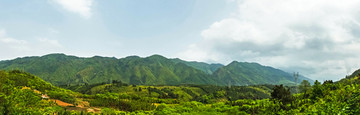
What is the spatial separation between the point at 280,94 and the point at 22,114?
76790 millimetres

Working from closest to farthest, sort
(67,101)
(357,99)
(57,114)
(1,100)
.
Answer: (357,99) → (1,100) → (57,114) → (67,101)

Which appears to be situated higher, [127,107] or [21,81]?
[21,81]

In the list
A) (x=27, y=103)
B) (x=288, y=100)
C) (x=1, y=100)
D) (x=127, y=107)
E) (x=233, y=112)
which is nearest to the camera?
(x=1, y=100)

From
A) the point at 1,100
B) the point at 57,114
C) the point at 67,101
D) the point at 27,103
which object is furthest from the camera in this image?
the point at 67,101

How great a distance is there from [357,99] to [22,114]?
1791 inches

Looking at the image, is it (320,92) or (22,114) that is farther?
(320,92)

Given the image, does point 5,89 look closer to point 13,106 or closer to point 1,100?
point 1,100

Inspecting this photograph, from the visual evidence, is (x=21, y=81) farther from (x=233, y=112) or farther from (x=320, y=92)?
(x=320, y=92)

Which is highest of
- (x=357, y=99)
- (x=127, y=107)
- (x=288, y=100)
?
(x=357, y=99)

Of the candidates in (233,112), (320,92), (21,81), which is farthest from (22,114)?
(21,81)

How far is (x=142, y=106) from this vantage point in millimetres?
131000

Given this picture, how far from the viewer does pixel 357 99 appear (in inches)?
696

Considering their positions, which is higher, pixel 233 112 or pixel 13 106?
pixel 13 106

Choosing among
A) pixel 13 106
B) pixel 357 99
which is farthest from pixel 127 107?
pixel 357 99
